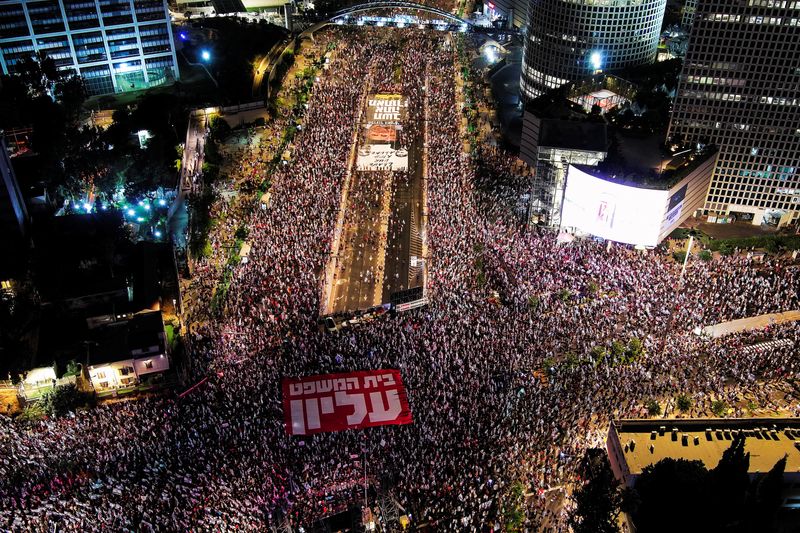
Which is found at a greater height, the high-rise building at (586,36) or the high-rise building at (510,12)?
the high-rise building at (586,36)

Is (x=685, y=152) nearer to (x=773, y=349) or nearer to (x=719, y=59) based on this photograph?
(x=719, y=59)

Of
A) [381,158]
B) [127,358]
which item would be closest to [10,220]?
[127,358]

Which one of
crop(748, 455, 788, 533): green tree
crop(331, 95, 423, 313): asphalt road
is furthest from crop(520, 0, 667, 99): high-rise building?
crop(748, 455, 788, 533): green tree

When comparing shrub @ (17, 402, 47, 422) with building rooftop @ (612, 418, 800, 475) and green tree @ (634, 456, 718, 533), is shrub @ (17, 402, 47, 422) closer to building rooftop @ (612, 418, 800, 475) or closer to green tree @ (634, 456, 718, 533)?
building rooftop @ (612, 418, 800, 475)

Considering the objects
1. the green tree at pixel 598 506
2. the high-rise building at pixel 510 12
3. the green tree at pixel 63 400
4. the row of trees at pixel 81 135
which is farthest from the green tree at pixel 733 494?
the high-rise building at pixel 510 12

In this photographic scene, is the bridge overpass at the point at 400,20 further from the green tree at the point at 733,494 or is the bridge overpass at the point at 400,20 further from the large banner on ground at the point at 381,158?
the green tree at the point at 733,494

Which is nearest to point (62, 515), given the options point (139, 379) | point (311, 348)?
point (139, 379)
